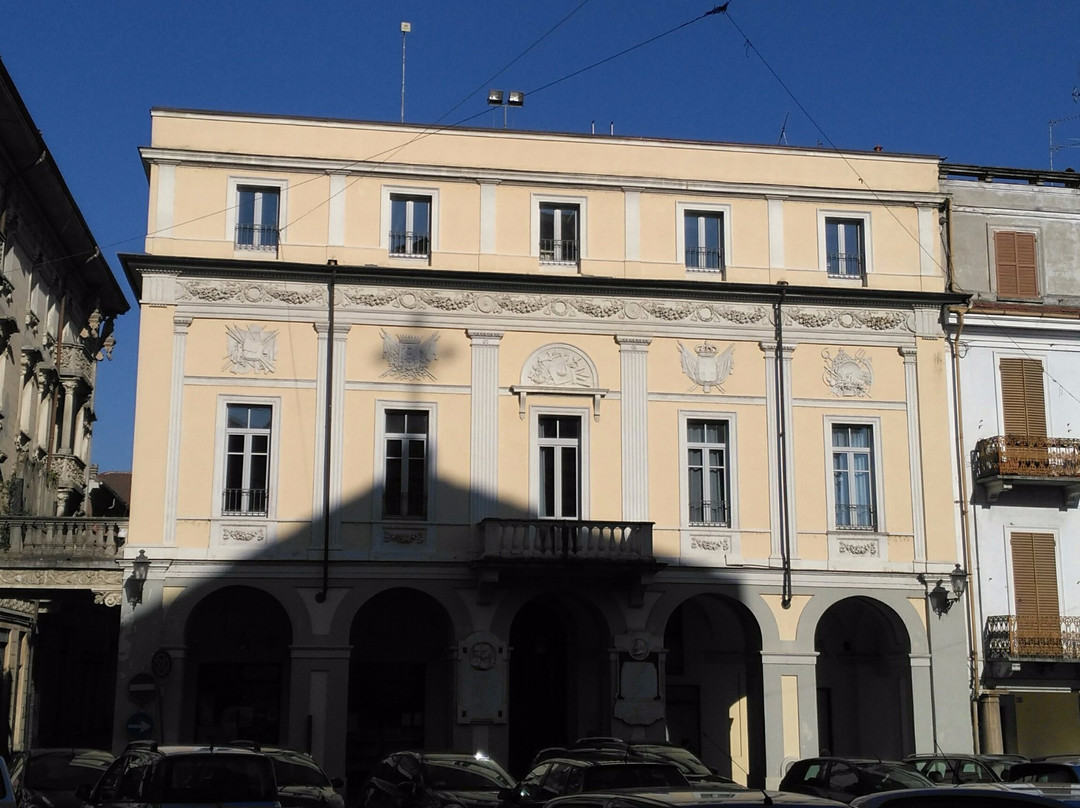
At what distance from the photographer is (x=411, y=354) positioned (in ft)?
95.1

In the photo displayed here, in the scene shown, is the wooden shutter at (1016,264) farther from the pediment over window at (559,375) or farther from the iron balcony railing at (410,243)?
the iron balcony railing at (410,243)

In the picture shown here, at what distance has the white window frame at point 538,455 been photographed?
1133 inches

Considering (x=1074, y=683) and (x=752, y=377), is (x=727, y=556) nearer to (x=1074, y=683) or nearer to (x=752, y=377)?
(x=752, y=377)

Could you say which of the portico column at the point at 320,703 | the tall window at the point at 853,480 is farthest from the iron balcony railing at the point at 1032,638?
the portico column at the point at 320,703

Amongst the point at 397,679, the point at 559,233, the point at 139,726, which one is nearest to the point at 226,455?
the point at 139,726

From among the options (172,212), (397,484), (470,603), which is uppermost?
(172,212)

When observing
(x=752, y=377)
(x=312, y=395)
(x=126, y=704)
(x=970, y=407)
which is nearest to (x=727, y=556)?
(x=752, y=377)

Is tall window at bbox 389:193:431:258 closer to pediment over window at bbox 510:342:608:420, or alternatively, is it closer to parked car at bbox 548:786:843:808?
pediment over window at bbox 510:342:608:420

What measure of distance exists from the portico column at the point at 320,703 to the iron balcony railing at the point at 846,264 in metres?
14.3

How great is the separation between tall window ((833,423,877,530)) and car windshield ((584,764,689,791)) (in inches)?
587

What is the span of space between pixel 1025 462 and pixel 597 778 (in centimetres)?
1778

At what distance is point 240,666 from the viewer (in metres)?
29.3

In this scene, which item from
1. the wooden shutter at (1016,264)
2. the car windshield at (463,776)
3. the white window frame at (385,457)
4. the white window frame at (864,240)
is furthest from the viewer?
the wooden shutter at (1016,264)

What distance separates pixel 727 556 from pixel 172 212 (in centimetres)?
1439
